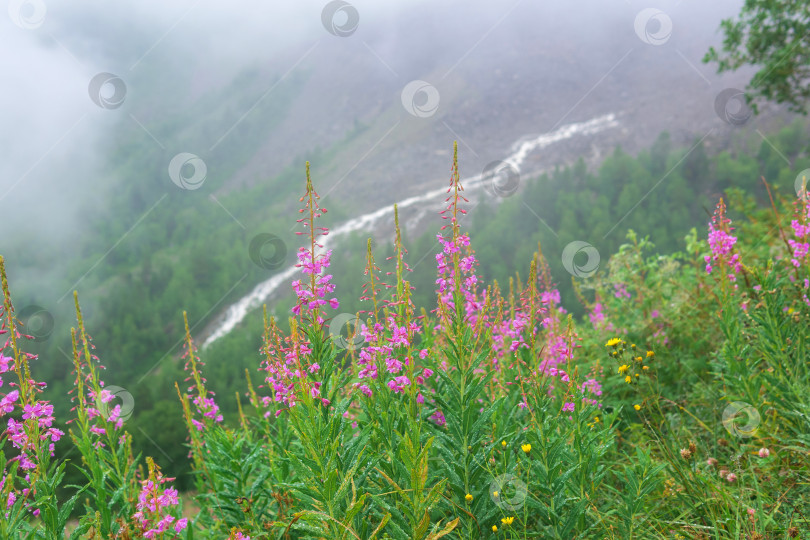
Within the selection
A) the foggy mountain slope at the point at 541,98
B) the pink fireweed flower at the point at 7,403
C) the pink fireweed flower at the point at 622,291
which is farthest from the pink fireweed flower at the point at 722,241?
the foggy mountain slope at the point at 541,98

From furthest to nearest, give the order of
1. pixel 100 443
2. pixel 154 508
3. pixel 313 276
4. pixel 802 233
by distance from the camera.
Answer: pixel 802 233
pixel 100 443
pixel 154 508
pixel 313 276

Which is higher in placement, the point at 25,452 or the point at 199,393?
the point at 199,393

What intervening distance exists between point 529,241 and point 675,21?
130 meters

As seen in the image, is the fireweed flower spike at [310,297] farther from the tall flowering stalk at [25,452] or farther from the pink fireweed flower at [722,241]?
the pink fireweed flower at [722,241]

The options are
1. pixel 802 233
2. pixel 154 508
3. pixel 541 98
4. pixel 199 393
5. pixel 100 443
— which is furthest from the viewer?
pixel 541 98

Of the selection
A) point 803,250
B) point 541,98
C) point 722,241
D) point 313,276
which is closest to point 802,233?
point 803,250

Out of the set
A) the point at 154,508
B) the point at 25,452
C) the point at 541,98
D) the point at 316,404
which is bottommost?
the point at 154,508

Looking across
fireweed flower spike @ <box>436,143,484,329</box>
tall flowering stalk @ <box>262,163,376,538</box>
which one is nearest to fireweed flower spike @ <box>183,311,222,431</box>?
tall flowering stalk @ <box>262,163,376,538</box>

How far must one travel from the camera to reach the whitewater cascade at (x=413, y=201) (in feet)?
424

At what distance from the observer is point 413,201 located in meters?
143

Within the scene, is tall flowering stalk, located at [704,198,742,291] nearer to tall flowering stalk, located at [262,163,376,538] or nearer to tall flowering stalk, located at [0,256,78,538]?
tall flowering stalk, located at [262,163,376,538]

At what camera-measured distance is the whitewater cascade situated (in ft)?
424

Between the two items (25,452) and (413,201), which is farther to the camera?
(413,201)

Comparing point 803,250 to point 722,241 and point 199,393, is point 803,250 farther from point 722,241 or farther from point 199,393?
point 199,393
